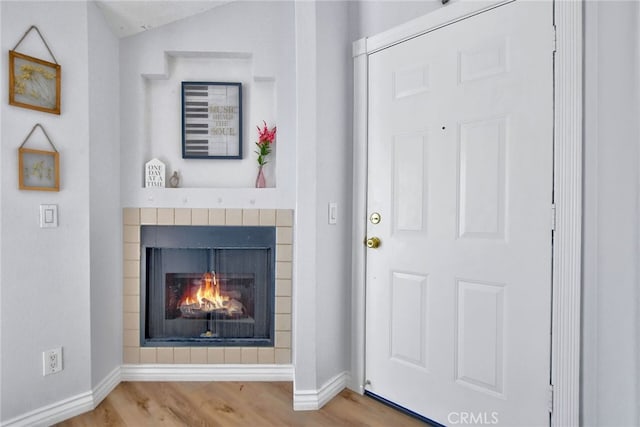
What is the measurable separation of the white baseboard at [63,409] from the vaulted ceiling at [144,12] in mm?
2135

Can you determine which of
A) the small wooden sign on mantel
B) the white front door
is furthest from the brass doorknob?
the small wooden sign on mantel

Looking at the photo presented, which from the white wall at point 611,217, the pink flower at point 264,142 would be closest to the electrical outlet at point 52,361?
the pink flower at point 264,142

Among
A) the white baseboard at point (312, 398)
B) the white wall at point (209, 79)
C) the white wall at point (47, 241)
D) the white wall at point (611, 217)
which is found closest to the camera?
the white wall at point (611, 217)

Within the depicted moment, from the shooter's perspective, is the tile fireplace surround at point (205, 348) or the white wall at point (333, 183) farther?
the tile fireplace surround at point (205, 348)

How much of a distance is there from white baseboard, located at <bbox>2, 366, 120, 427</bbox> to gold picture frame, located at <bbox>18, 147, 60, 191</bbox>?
3.68 ft

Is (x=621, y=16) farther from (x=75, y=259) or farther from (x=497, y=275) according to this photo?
(x=75, y=259)

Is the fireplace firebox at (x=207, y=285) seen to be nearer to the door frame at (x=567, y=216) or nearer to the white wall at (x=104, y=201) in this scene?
the white wall at (x=104, y=201)

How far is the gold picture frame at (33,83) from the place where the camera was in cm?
158

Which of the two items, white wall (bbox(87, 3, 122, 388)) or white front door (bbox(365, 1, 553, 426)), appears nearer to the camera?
white front door (bbox(365, 1, 553, 426))

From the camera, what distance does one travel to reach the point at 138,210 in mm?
2102

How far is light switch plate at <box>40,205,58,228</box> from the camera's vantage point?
1658mm

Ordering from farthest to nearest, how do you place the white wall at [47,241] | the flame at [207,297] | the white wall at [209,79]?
the flame at [207,297] → the white wall at [209,79] → the white wall at [47,241]

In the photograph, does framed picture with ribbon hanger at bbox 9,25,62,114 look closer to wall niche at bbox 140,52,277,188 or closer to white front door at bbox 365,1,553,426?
wall niche at bbox 140,52,277,188

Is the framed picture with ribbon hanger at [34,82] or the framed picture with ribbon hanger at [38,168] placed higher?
the framed picture with ribbon hanger at [34,82]
